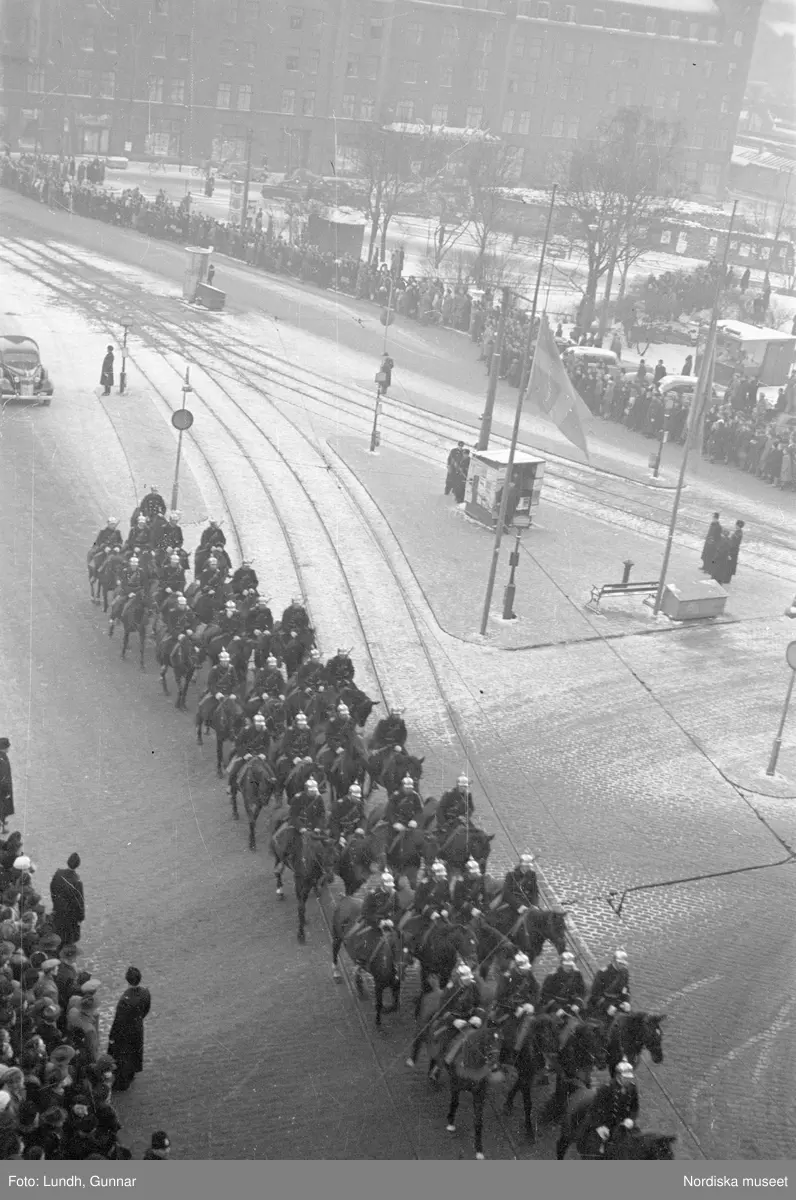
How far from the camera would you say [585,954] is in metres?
15.7

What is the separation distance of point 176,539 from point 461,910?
11.6 metres

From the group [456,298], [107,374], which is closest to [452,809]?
[107,374]

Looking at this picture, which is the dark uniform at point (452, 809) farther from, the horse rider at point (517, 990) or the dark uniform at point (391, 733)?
the horse rider at point (517, 990)

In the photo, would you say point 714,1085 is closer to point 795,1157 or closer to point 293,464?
point 795,1157

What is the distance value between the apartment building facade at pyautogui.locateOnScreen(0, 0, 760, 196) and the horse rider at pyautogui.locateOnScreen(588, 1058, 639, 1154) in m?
72.7

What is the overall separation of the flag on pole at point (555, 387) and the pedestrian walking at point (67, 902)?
41.9ft

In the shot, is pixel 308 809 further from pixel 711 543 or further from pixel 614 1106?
pixel 711 543

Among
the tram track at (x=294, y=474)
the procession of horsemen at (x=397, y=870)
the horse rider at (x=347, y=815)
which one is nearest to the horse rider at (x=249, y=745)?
the procession of horsemen at (x=397, y=870)

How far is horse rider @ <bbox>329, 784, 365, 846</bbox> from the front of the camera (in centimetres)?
1619

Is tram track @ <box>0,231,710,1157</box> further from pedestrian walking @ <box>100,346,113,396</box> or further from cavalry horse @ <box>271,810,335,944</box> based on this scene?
pedestrian walking @ <box>100,346,113,396</box>

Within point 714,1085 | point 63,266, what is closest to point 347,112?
point 63,266

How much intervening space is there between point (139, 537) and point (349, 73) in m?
72.0

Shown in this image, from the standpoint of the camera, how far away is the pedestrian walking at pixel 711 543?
28.8 m

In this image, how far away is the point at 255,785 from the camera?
16.8 m
